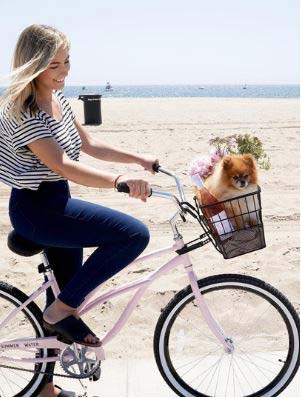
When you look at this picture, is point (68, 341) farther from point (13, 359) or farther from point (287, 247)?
point (287, 247)

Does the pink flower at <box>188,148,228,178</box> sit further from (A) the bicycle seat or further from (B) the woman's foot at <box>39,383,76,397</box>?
(B) the woman's foot at <box>39,383,76,397</box>

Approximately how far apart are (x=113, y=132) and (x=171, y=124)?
262 cm

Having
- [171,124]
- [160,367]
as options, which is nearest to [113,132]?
[171,124]

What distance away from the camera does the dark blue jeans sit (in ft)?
9.71

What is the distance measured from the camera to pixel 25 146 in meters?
2.95

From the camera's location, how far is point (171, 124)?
1931cm

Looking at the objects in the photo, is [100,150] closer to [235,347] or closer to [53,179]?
[53,179]

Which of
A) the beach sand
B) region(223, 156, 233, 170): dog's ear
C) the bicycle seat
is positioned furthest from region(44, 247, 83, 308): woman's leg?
region(223, 156, 233, 170): dog's ear

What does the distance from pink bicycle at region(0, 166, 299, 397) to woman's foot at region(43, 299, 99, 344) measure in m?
0.12

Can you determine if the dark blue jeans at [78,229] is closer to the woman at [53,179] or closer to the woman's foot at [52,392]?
the woman at [53,179]

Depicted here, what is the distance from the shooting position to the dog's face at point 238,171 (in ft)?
9.46

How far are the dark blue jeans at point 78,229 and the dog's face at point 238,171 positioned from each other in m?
0.47

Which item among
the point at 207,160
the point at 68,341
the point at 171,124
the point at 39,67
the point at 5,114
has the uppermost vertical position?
the point at 39,67

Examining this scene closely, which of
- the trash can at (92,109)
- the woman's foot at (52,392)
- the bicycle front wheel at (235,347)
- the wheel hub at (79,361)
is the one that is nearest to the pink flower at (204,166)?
the bicycle front wheel at (235,347)
